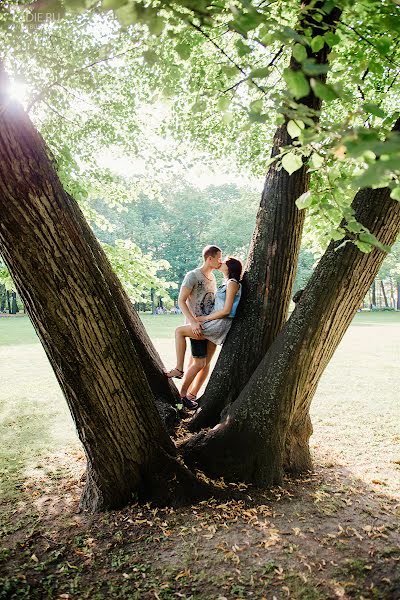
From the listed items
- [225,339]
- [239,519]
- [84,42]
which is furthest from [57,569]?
[84,42]

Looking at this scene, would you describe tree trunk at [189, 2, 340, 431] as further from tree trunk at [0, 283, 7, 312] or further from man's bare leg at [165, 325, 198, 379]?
tree trunk at [0, 283, 7, 312]

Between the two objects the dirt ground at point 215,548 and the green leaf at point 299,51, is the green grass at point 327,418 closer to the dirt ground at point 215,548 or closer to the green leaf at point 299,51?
the dirt ground at point 215,548

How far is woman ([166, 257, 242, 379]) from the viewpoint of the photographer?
5262 mm

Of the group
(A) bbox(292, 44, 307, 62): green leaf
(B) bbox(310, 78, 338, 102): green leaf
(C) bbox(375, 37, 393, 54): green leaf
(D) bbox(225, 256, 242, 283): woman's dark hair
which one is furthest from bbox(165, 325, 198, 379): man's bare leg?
(B) bbox(310, 78, 338, 102): green leaf

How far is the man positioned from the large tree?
44 centimetres

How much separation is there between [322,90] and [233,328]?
3.67 meters

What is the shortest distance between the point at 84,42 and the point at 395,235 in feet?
16.6

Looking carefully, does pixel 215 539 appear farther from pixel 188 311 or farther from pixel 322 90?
pixel 322 90

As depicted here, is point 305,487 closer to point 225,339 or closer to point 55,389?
point 225,339

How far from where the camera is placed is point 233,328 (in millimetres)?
5332

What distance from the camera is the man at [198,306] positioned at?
591cm

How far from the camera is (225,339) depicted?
17.8 feet

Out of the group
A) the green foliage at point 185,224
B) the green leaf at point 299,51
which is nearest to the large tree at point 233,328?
the green leaf at point 299,51

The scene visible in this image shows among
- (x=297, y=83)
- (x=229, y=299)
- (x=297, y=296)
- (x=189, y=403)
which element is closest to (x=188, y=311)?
(x=229, y=299)
